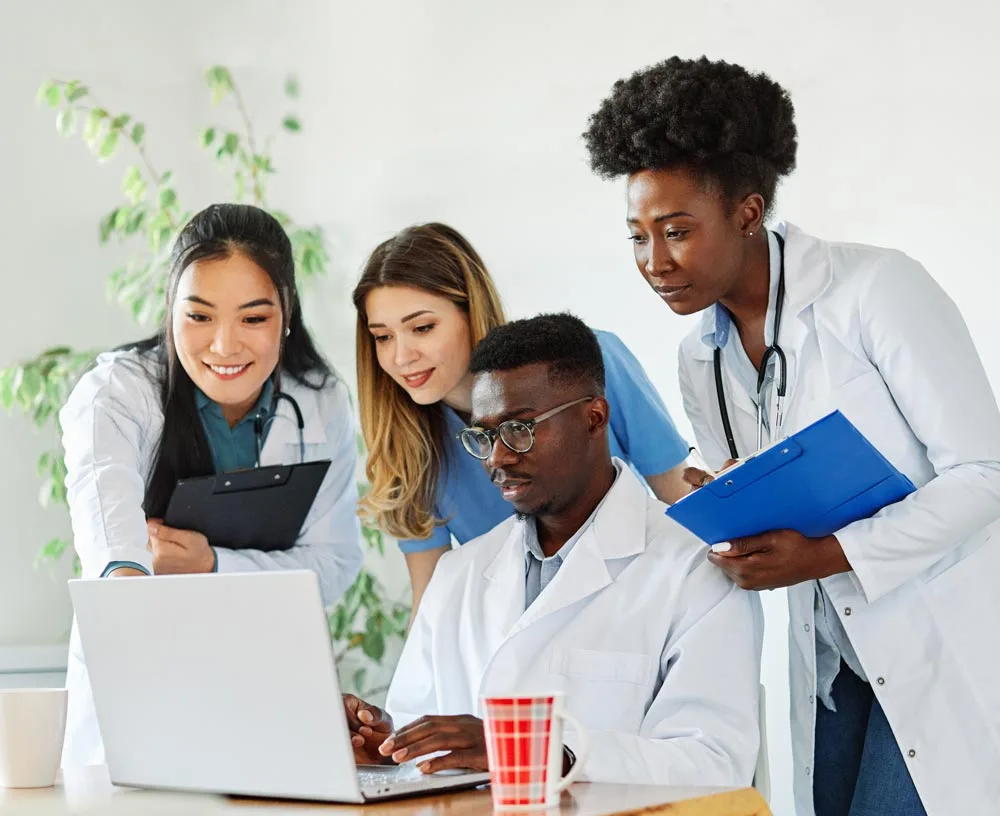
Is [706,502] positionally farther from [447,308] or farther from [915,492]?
[447,308]

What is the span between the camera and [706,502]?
152 centimetres

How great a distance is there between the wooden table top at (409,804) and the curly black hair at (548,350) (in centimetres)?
79

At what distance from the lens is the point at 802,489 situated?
1.54 metres

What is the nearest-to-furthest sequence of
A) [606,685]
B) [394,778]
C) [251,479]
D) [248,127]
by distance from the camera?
[394,778]
[606,685]
[251,479]
[248,127]

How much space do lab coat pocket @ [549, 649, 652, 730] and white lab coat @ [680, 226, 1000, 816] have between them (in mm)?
319

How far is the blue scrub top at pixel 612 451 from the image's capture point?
217 centimetres

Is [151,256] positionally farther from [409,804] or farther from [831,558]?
[409,804]

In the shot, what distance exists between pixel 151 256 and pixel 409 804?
118 inches

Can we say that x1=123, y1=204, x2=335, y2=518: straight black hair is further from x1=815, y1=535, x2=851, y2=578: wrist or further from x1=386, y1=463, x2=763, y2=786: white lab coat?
x1=815, y1=535, x2=851, y2=578: wrist

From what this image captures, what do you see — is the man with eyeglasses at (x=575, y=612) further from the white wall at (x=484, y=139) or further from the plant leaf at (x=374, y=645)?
the plant leaf at (x=374, y=645)

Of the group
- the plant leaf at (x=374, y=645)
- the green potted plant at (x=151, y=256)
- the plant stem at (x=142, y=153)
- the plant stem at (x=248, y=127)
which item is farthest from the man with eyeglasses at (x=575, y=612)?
the plant stem at (x=248, y=127)

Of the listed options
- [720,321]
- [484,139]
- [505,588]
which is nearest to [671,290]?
[720,321]

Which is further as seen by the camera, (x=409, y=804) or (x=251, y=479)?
(x=251, y=479)

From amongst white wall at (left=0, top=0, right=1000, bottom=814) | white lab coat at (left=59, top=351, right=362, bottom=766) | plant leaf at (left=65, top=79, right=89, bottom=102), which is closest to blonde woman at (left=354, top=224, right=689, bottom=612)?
white lab coat at (left=59, top=351, right=362, bottom=766)
